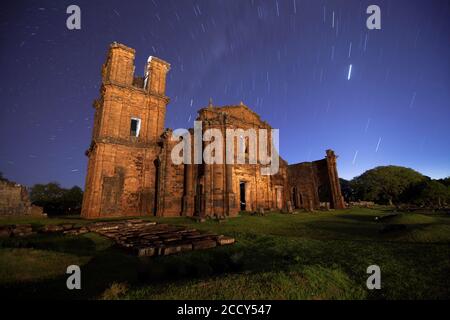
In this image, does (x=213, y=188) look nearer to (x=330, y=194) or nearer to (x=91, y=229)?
(x=91, y=229)

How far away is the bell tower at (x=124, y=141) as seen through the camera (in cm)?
1866

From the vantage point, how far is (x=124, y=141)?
66.9ft

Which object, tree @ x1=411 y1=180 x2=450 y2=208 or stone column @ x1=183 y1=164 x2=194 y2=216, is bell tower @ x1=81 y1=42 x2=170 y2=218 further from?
tree @ x1=411 y1=180 x2=450 y2=208

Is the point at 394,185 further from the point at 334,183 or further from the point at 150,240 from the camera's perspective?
the point at 150,240

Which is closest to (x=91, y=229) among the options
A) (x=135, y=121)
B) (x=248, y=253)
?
(x=248, y=253)

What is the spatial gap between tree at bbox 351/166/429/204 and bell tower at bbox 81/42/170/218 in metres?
46.3

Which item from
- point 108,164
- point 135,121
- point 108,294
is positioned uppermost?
point 135,121

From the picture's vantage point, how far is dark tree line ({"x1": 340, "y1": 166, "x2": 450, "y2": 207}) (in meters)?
39.6

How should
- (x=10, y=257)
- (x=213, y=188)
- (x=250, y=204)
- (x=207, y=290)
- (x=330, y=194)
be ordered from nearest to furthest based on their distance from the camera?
(x=207, y=290) < (x=10, y=257) < (x=213, y=188) < (x=250, y=204) < (x=330, y=194)

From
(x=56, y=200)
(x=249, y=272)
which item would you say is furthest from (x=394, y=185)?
(x=56, y=200)

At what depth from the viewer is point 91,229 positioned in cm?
1014

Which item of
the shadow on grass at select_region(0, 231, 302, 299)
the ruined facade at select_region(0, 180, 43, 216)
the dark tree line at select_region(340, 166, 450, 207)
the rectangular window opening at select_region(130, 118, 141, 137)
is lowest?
the shadow on grass at select_region(0, 231, 302, 299)

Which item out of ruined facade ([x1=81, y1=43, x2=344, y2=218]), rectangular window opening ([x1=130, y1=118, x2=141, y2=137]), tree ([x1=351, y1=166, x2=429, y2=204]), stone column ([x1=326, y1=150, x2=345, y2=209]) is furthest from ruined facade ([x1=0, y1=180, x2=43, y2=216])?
tree ([x1=351, y1=166, x2=429, y2=204])

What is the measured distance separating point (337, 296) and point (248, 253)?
9.32 ft
